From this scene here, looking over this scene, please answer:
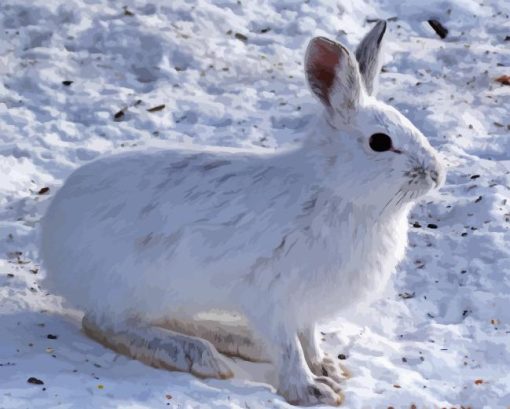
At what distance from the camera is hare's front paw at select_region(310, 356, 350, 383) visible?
4.13 m

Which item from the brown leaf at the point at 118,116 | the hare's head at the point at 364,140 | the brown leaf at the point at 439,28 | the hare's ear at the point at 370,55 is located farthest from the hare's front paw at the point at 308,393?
the brown leaf at the point at 439,28

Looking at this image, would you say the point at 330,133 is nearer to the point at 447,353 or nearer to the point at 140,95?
the point at 447,353

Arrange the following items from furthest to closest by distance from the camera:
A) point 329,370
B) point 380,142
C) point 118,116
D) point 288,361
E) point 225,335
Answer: point 118,116 < point 225,335 < point 329,370 < point 288,361 < point 380,142

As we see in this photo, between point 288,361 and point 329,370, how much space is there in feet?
0.99

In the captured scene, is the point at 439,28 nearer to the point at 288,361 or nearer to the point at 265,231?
the point at 265,231

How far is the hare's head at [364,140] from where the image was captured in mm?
3742

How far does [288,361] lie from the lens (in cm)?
390

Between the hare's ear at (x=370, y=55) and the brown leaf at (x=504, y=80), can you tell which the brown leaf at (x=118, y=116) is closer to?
the brown leaf at (x=504, y=80)

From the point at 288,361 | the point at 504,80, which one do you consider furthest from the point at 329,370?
the point at 504,80

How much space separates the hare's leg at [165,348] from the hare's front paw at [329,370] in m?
0.38

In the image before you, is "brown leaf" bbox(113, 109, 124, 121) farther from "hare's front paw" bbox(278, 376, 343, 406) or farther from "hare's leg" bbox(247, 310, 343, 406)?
"hare's front paw" bbox(278, 376, 343, 406)

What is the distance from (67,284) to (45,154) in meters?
2.19

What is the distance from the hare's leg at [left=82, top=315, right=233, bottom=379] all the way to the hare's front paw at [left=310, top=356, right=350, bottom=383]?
1.24 feet

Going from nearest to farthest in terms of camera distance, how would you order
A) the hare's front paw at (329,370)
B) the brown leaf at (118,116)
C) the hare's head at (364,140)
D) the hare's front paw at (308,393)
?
the hare's head at (364,140), the hare's front paw at (308,393), the hare's front paw at (329,370), the brown leaf at (118,116)
